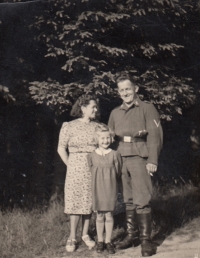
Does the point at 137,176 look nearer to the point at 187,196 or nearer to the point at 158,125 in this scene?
the point at 158,125

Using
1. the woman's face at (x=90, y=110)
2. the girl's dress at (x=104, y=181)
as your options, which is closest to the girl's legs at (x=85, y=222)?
the girl's dress at (x=104, y=181)

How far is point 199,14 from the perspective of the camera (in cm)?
746

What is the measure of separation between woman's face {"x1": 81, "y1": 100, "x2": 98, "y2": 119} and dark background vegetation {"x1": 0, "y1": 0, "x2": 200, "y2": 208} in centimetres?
130

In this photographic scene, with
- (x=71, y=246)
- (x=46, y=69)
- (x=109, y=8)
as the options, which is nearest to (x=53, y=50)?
(x=46, y=69)

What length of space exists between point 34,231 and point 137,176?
1.77 m

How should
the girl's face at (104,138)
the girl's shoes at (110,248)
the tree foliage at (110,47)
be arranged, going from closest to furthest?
the girl's face at (104,138) < the girl's shoes at (110,248) < the tree foliage at (110,47)

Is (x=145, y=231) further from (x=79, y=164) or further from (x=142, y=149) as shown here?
(x=79, y=164)

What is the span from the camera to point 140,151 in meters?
5.13

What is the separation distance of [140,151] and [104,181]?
56cm

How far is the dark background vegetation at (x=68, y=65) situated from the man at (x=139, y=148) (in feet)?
4.78

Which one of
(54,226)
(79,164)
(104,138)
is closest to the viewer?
(104,138)

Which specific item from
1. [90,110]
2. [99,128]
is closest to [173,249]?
[99,128]

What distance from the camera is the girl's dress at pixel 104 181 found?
5016mm

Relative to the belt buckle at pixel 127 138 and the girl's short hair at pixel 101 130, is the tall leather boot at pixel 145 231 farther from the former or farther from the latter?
the girl's short hair at pixel 101 130
